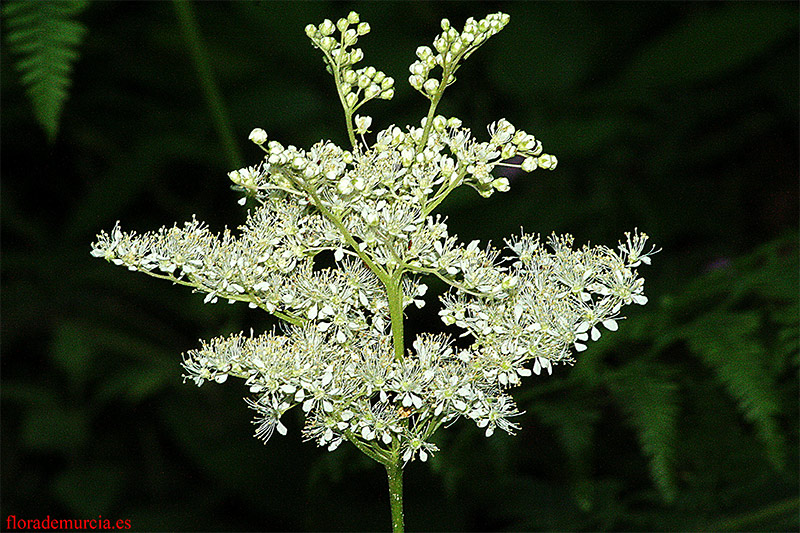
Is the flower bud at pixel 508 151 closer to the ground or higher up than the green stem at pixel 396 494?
higher up

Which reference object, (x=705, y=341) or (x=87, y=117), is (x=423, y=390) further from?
(x=87, y=117)

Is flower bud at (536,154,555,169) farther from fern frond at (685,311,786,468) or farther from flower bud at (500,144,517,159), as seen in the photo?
fern frond at (685,311,786,468)

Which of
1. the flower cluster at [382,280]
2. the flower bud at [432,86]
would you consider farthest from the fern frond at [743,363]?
the flower bud at [432,86]

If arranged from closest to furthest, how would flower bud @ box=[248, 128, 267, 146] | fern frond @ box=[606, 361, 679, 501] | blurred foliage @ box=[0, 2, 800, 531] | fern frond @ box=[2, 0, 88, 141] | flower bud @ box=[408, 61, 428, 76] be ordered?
flower bud @ box=[248, 128, 267, 146], flower bud @ box=[408, 61, 428, 76], fern frond @ box=[2, 0, 88, 141], fern frond @ box=[606, 361, 679, 501], blurred foliage @ box=[0, 2, 800, 531]

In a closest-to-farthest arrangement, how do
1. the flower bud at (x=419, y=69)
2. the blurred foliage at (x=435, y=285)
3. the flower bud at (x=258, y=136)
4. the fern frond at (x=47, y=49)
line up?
the flower bud at (x=258, y=136), the flower bud at (x=419, y=69), the fern frond at (x=47, y=49), the blurred foliage at (x=435, y=285)

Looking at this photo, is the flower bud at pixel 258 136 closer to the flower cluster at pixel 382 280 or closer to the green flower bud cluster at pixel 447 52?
the flower cluster at pixel 382 280

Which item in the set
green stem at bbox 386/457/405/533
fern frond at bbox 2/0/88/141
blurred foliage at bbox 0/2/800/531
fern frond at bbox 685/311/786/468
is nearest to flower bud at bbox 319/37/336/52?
green stem at bbox 386/457/405/533

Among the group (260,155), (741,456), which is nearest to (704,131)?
(741,456)
